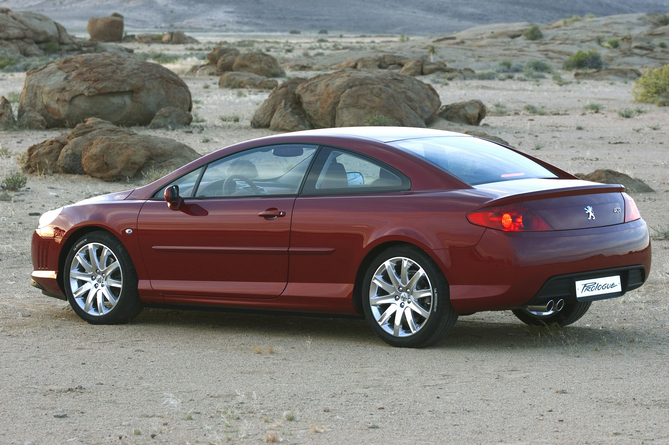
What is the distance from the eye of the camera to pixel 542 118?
27.5 metres

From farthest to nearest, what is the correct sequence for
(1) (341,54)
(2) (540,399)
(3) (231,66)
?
(1) (341,54) < (3) (231,66) < (2) (540,399)

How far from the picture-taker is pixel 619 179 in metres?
14.6

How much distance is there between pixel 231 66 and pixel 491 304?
40.6 metres

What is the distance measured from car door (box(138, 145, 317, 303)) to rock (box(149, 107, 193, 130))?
646 inches

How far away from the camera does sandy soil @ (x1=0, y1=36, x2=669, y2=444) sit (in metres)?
4.46

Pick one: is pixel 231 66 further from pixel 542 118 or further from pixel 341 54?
pixel 542 118

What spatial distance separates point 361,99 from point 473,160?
1607cm

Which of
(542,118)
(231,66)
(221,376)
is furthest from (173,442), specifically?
(231,66)

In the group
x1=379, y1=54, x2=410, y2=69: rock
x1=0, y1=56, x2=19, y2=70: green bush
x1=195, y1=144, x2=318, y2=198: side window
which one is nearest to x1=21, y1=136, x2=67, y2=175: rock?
x1=195, y1=144, x2=318, y2=198: side window

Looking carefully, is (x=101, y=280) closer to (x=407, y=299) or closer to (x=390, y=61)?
(x=407, y=299)

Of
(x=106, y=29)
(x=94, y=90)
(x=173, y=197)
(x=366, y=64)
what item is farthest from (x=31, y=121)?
(x=106, y=29)

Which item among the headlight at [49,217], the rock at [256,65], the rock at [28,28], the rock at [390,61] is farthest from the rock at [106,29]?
the headlight at [49,217]

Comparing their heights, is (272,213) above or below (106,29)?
above

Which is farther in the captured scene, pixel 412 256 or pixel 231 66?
pixel 231 66
